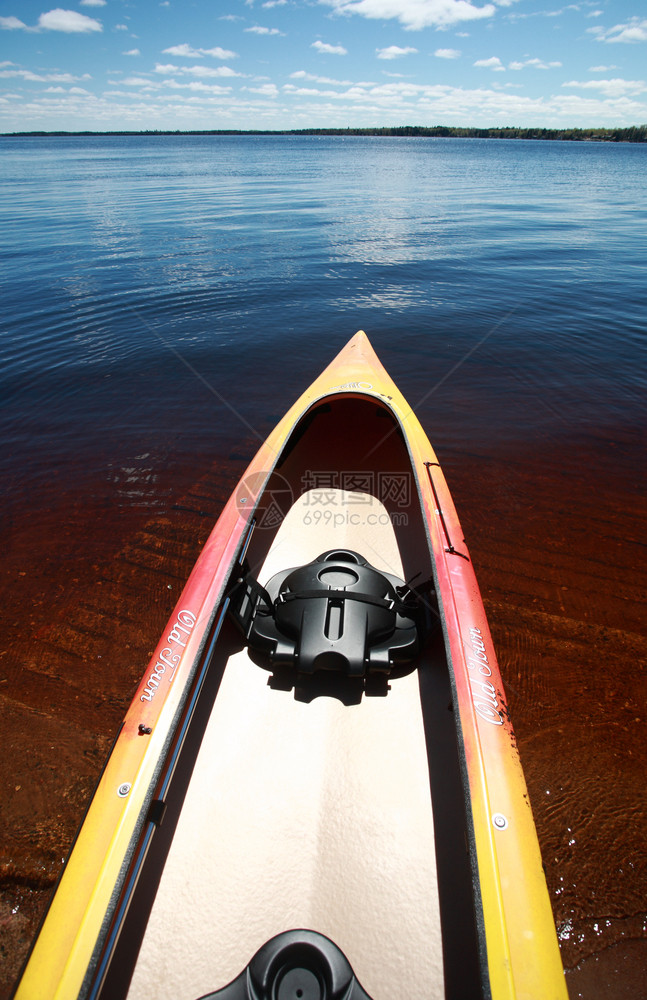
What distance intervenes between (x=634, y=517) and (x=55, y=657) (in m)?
5.20

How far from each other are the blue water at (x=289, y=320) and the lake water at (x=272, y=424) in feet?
0.23

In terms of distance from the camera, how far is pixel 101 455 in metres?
5.99

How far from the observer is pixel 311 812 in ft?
7.76

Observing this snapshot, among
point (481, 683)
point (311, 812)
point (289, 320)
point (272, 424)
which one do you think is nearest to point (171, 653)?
point (311, 812)

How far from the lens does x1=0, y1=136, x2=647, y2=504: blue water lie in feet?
22.0

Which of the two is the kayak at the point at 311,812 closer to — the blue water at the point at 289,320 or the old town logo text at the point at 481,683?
the old town logo text at the point at 481,683

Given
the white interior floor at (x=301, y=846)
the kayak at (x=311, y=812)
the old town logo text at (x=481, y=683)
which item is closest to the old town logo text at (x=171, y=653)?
the kayak at (x=311, y=812)

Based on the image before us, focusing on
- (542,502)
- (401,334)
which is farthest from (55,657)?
(401,334)

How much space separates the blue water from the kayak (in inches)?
145

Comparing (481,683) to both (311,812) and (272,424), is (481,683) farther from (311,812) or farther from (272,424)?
(272,424)

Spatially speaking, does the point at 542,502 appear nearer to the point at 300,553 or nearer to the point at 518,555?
the point at 518,555

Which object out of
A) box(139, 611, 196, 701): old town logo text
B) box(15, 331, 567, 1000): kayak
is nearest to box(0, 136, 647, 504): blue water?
box(15, 331, 567, 1000): kayak

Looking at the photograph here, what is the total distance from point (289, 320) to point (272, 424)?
4.41 metres

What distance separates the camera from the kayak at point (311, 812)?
174cm
